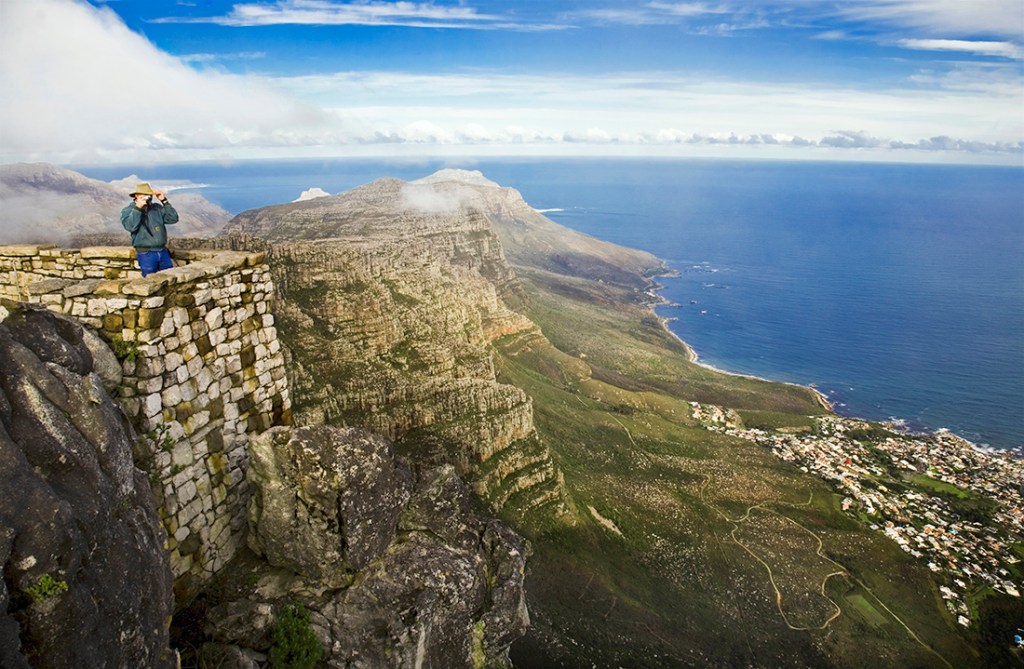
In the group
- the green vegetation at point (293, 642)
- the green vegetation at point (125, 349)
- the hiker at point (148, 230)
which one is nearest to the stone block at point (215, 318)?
the green vegetation at point (125, 349)

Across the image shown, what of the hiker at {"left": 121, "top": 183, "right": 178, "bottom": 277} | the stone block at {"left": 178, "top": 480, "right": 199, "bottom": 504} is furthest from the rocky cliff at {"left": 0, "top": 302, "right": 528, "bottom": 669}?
the hiker at {"left": 121, "top": 183, "right": 178, "bottom": 277}

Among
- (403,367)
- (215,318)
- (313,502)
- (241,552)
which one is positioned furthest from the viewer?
(403,367)

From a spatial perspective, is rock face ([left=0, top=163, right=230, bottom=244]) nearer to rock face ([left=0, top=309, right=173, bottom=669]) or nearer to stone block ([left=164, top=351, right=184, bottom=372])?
stone block ([left=164, top=351, right=184, bottom=372])

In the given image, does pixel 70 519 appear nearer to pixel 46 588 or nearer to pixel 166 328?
pixel 46 588

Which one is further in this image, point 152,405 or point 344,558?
point 344,558

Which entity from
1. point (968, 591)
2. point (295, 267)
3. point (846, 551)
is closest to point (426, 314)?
point (295, 267)

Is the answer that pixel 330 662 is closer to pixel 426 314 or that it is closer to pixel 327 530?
pixel 327 530

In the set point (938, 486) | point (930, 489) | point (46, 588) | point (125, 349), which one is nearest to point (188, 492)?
point (125, 349)
